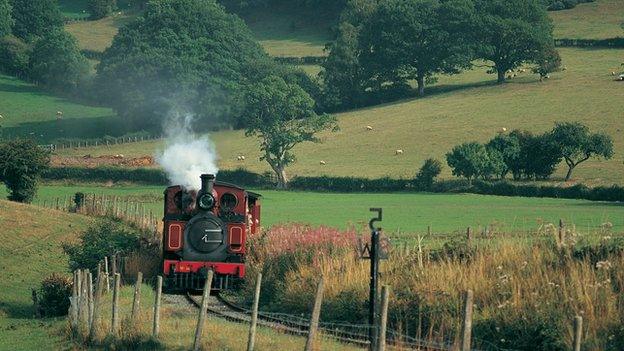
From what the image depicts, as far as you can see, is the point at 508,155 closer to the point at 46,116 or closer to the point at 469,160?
the point at 469,160

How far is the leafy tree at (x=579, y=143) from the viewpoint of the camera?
8936 centimetres

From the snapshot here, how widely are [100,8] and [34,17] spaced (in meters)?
16.9

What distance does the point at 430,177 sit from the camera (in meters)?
89.9

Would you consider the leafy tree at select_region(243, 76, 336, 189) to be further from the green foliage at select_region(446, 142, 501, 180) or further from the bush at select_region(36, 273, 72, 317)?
the bush at select_region(36, 273, 72, 317)

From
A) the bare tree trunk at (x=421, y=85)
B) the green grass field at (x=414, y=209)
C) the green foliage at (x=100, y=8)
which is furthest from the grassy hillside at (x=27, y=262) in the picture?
the green foliage at (x=100, y=8)

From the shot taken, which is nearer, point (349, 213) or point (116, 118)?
point (349, 213)

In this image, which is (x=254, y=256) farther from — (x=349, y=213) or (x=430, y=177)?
(x=430, y=177)

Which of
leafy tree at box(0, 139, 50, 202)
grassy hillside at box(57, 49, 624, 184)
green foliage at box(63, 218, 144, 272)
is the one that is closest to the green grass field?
leafy tree at box(0, 139, 50, 202)

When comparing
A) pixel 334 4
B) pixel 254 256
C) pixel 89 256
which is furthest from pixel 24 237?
pixel 334 4

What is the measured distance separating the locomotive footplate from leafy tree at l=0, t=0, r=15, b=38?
137 meters

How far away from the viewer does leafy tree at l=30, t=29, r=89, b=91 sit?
152625 mm

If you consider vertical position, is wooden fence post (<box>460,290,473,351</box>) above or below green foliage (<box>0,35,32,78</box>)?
below

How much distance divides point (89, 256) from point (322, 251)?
12.8 meters

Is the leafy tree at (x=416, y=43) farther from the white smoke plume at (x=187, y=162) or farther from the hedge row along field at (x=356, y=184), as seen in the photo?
the white smoke plume at (x=187, y=162)
